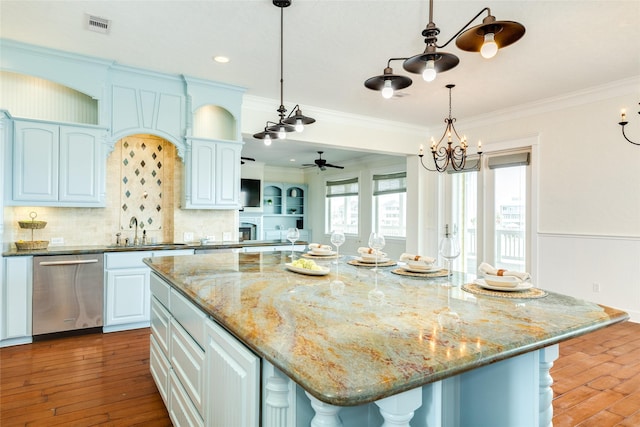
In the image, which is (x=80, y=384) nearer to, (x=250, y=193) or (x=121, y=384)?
(x=121, y=384)

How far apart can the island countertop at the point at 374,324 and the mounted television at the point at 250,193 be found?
26.3 feet

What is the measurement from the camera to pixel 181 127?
14.6ft

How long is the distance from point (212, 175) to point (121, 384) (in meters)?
2.53

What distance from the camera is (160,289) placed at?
237cm

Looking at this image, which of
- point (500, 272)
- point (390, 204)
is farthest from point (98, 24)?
point (390, 204)

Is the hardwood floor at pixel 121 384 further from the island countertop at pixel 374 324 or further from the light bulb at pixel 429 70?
the light bulb at pixel 429 70

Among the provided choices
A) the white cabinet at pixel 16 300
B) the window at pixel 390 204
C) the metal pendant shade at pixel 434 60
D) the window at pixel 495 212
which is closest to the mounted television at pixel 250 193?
the window at pixel 390 204

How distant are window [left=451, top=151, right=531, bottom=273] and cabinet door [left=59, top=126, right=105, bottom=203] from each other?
206 inches

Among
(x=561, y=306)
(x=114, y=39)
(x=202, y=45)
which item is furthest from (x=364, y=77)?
(x=561, y=306)

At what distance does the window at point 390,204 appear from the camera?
823 cm

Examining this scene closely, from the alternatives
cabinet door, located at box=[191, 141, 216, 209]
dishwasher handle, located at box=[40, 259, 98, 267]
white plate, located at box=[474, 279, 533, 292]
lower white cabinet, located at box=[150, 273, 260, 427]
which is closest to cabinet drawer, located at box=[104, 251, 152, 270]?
dishwasher handle, located at box=[40, 259, 98, 267]

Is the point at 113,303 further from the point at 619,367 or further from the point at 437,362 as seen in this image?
the point at 619,367

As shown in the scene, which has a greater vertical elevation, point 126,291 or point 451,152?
point 451,152

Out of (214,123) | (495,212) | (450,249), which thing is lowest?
(450,249)
